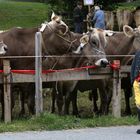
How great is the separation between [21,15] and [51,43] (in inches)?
996

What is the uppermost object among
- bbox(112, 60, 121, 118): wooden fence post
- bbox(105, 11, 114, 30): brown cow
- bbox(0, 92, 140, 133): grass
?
bbox(105, 11, 114, 30): brown cow

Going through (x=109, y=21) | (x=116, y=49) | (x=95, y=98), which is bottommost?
(x=95, y=98)

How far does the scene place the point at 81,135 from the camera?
10305 mm

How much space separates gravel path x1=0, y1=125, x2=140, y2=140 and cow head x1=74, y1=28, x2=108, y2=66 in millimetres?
2664

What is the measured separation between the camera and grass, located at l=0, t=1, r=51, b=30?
34000 mm

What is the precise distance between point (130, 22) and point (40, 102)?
11651 millimetres

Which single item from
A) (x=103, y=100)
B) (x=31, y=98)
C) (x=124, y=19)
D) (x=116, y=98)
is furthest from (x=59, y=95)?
(x=124, y=19)

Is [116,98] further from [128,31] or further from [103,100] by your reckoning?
[128,31]

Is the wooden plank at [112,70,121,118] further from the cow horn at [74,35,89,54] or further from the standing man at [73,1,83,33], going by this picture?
the standing man at [73,1,83,33]

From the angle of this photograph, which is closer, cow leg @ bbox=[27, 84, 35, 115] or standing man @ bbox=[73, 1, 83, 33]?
cow leg @ bbox=[27, 84, 35, 115]

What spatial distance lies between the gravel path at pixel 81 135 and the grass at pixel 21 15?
71.0 ft

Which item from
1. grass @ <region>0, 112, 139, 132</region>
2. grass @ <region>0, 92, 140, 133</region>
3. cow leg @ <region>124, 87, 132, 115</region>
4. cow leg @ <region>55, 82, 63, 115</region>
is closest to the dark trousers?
cow leg @ <region>124, 87, 132, 115</region>

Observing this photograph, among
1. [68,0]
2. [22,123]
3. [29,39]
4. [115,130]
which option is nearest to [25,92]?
[29,39]

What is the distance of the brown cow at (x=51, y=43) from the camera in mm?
13172
